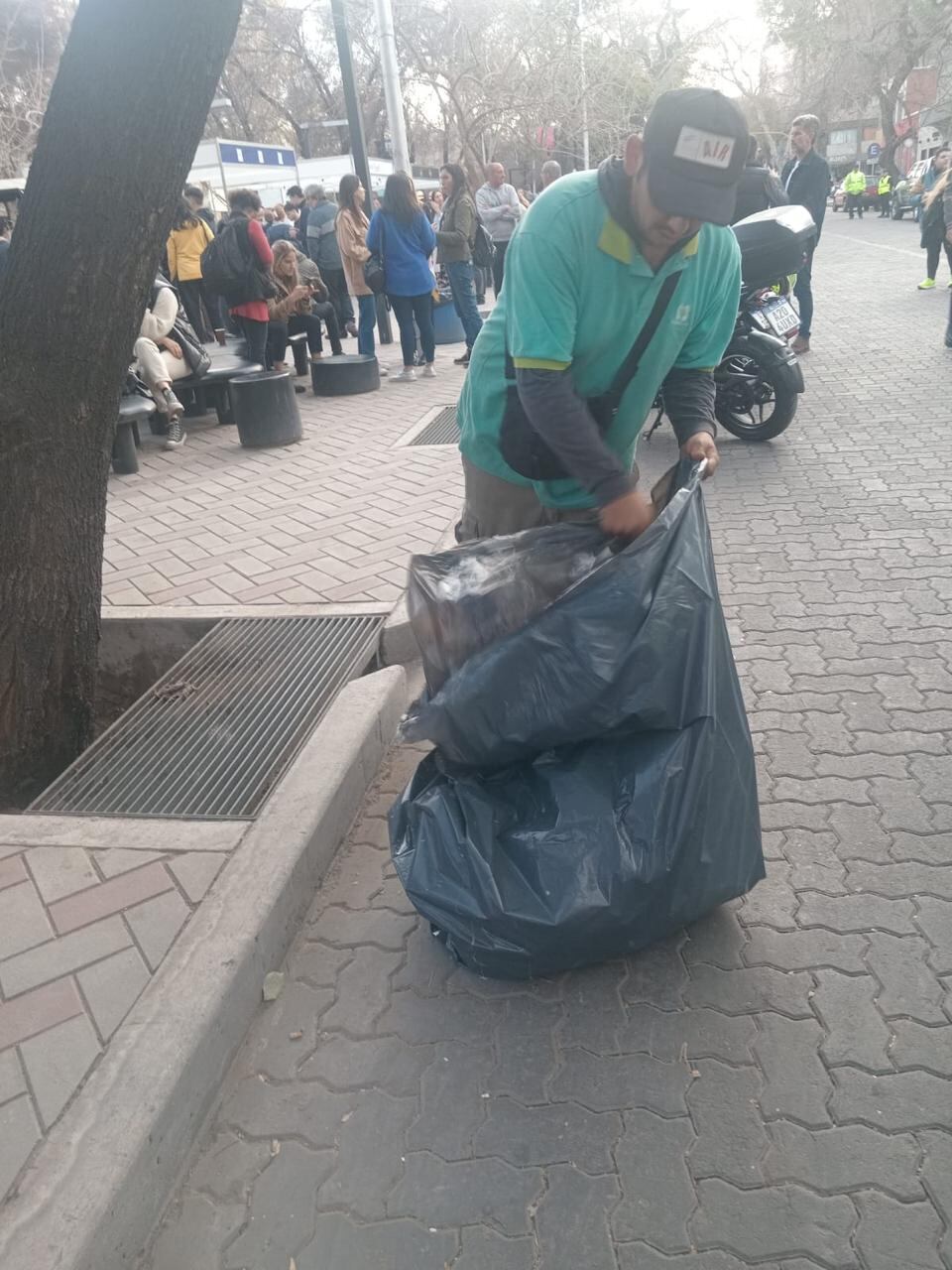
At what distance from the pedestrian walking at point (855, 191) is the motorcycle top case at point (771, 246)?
32889mm

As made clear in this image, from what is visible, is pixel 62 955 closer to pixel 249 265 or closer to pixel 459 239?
pixel 249 265

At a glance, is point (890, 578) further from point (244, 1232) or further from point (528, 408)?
point (244, 1232)

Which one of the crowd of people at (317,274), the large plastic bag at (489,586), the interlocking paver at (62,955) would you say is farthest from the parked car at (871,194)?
the interlocking paver at (62,955)

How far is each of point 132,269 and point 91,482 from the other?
73 centimetres

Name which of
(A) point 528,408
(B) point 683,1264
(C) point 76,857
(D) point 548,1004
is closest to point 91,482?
(C) point 76,857

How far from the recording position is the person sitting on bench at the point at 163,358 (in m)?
7.47

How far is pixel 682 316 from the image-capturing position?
2410mm

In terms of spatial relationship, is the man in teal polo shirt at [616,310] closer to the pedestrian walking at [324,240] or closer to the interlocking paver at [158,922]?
the interlocking paver at [158,922]

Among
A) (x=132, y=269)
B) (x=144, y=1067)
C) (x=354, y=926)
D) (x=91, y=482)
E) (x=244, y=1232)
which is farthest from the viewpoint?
(x=91, y=482)

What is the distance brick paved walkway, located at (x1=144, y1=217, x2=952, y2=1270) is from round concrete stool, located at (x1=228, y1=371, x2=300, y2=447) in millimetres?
4848

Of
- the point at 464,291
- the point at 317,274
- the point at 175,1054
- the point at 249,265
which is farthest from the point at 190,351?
the point at 175,1054

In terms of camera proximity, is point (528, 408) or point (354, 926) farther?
point (354, 926)

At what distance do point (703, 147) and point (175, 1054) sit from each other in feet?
7.07

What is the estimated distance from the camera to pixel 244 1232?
1822 mm
